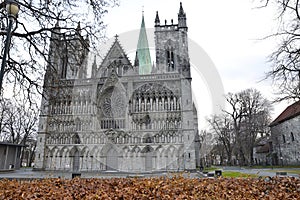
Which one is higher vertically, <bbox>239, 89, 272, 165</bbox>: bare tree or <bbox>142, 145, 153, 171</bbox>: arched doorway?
<bbox>239, 89, 272, 165</bbox>: bare tree

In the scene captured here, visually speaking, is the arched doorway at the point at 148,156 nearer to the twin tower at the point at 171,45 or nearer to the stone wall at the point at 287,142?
the twin tower at the point at 171,45

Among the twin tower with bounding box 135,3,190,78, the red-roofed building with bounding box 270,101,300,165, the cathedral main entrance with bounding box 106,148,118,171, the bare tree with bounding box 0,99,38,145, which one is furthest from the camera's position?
the twin tower with bounding box 135,3,190,78

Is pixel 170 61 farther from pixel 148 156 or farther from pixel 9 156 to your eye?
pixel 9 156

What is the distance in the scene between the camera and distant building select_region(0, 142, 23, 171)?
84.4 feet

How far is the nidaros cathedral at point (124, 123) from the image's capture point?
101ft

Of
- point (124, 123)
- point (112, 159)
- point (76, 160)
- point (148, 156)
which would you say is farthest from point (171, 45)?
point (76, 160)

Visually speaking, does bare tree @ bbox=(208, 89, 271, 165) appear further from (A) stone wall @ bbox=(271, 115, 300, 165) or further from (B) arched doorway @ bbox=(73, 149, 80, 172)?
(B) arched doorway @ bbox=(73, 149, 80, 172)

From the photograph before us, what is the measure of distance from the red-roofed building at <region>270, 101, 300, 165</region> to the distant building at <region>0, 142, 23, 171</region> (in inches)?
1508

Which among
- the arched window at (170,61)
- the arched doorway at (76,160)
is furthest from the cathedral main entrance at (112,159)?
the arched window at (170,61)

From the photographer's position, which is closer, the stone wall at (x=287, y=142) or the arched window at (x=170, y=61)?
the stone wall at (x=287, y=142)

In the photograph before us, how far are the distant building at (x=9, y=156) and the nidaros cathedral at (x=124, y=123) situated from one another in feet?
14.0

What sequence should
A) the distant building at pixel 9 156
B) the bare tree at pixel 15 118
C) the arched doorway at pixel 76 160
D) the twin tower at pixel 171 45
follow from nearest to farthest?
the bare tree at pixel 15 118 < the distant building at pixel 9 156 < the arched doorway at pixel 76 160 < the twin tower at pixel 171 45

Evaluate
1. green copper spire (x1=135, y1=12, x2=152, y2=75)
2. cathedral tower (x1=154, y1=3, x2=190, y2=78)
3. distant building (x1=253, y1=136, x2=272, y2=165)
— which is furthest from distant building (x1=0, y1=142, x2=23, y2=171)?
distant building (x1=253, y1=136, x2=272, y2=165)

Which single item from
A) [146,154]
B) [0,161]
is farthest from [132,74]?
[0,161]
